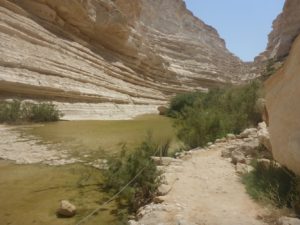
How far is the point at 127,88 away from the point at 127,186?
17.7 metres

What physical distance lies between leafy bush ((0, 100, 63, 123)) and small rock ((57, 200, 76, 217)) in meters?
8.92

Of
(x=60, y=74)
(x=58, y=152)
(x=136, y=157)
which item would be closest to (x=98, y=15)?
(x=60, y=74)

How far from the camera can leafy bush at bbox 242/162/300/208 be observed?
4020mm

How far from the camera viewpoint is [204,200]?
14.9 ft

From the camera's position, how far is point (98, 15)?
966 inches

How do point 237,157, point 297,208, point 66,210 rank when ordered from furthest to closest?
point 237,157 → point 66,210 → point 297,208

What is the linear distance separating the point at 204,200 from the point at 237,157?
6.53ft

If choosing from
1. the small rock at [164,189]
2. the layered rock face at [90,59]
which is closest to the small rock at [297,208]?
the small rock at [164,189]

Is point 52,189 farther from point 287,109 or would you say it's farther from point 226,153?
point 287,109

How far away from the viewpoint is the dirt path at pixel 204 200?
12.8 ft

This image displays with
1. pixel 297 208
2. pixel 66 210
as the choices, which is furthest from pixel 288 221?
pixel 66 210

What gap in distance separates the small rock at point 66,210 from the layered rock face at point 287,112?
111 inches

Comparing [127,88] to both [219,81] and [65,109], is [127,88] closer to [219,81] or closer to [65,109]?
[65,109]

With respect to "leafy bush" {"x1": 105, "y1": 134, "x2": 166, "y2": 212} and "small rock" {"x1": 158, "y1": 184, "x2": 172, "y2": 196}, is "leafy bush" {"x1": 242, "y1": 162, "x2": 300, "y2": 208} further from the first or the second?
"leafy bush" {"x1": 105, "y1": 134, "x2": 166, "y2": 212}
